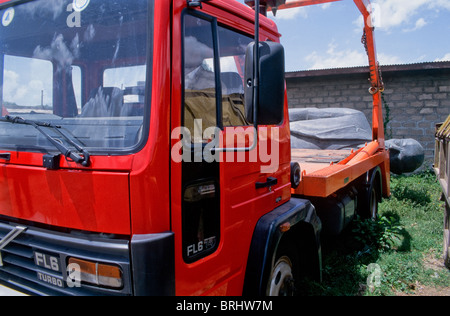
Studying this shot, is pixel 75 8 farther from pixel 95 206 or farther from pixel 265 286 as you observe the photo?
pixel 265 286

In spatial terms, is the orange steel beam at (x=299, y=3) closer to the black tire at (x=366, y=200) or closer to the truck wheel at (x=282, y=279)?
the black tire at (x=366, y=200)

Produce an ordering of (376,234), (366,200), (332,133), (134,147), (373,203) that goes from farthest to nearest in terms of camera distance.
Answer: (332,133) → (373,203) → (366,200) → (376,234) → (134,147)

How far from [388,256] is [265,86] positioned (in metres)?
3.42

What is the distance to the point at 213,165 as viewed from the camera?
1940 millimetres

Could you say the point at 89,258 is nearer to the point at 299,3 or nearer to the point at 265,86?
the point at 265,86

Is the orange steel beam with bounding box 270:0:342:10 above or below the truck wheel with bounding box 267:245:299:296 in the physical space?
above

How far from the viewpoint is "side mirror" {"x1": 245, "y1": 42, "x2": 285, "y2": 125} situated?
1.78 meters

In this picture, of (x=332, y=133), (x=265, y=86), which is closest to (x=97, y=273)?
(x=265, y=86)

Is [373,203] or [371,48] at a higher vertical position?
[371,48]

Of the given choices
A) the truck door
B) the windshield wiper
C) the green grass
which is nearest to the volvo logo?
the windshield wiper

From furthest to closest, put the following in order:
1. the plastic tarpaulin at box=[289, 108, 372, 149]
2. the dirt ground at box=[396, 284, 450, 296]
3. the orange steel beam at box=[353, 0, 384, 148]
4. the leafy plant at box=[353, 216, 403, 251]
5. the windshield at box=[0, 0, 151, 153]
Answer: the plastic tarpaulin at box=[289, 108, 372, 149], the orange steel beam at box=[353, 0, 384, 148], the leafy plant at box=[353, 216, 403, 251], the dirt ground at box=[396, 284, 450, 296], the windshield at box=[0, 0, 151, 153]

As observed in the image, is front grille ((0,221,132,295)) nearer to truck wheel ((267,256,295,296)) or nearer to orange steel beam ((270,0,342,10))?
truck wheel ((267,256,295,296))

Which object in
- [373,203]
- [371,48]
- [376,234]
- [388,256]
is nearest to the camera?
[388,256]
